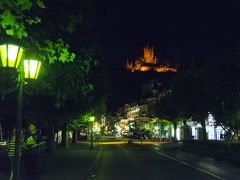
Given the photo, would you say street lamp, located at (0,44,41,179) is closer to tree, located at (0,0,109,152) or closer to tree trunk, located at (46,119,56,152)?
tree, located at (0,0,109,152)

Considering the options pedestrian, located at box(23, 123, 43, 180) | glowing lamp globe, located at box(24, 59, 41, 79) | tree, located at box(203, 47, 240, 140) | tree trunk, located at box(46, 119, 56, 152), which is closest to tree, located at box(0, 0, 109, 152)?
glowing lamp globe, located at box(24, 59, 41, 79)

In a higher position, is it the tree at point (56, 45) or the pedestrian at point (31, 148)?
the tree at point (56, 45)

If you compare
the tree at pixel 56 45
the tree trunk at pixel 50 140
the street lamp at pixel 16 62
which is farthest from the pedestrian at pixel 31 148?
the tree trunk at pixel 50 140

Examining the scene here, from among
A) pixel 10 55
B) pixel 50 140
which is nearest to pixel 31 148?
pixel 10 55

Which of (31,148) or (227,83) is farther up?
(227,83)

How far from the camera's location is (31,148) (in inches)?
515

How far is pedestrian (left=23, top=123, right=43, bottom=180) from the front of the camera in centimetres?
1306

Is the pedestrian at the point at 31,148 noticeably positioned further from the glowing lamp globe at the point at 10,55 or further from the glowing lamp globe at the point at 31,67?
the glowing lamp globe at the point at 10,55

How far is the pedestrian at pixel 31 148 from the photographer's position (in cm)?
1306

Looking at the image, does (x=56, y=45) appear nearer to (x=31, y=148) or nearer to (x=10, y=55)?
(x=10, y=55)

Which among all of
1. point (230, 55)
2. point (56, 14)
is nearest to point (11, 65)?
point (56, 14)

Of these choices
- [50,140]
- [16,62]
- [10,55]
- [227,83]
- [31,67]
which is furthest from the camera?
[50,140]

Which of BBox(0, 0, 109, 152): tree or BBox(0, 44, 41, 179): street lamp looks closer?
BBox(0, 0, 109, 152): tree

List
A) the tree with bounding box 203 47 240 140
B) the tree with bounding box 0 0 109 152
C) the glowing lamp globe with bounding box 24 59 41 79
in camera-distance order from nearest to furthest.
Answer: the tree with bounding box 0 0 109 152, the glowing lamp globe with bounding box 24 59 41 79, the tree with bounding box 203 47 240 140
